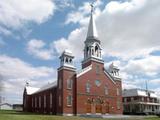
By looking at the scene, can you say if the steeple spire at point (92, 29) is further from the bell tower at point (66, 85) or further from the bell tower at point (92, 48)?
the bell tower at point (66, 85)

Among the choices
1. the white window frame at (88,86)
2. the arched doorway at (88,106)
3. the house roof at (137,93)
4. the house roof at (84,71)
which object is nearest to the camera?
the house roof at (84,71)

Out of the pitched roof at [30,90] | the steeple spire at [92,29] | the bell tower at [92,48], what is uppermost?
the steeple spire at [92,29]

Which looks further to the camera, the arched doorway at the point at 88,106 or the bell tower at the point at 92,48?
the bell tower at the point at 92,48

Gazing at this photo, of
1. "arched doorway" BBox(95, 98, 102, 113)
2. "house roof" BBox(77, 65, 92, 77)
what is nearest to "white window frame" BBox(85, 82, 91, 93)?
"house roof" BBox(77, 65, 92, 77)

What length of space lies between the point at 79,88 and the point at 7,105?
82.1 metres

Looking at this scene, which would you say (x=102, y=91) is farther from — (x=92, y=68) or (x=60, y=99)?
(x=60, y=99)

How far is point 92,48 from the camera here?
59000mm

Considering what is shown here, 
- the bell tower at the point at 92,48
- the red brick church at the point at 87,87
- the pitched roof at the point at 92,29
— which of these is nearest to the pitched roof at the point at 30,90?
the red brick church at the point at 87,87

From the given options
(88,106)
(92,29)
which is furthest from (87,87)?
(92,29)

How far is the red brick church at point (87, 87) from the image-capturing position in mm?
52375

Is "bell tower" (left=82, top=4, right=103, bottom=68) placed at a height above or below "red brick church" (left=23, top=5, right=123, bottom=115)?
above

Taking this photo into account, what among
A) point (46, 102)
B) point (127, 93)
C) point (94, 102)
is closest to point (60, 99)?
point (94, 102)

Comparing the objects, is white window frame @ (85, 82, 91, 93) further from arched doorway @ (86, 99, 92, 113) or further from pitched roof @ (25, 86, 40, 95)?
pitched roof @ (25, 86, 40, 95)

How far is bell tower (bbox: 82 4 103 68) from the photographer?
58.4 metres
